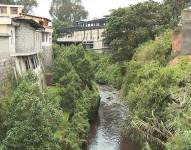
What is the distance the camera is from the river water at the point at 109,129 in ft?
117

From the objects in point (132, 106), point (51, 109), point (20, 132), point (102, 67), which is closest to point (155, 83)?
point (132, 106)

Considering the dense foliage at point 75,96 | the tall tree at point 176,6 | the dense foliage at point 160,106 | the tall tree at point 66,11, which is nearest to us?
the dense foliage at point 160,106

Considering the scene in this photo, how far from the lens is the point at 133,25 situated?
57.3 metres

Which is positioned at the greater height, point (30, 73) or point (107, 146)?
point (30, 73)

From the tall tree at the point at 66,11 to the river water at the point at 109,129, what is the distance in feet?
234

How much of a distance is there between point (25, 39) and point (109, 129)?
439 inches

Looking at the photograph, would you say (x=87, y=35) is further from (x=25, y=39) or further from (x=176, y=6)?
(x=25, y=39)

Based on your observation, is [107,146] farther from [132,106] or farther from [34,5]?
[34,5]

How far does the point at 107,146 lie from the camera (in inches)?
1396

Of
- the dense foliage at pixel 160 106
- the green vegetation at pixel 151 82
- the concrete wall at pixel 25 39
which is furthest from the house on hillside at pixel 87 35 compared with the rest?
the dense foliage at pixel 160 106

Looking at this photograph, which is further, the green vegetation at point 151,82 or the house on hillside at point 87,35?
the house on hillside at point 87,35

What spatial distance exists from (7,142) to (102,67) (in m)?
52.7

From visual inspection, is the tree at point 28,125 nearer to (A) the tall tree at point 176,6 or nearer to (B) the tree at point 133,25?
(B) the tree at point 133,25

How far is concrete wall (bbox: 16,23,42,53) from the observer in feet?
118
